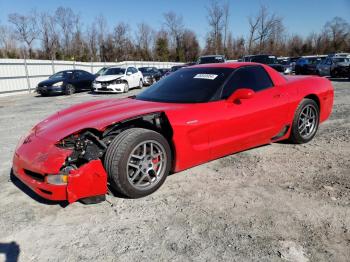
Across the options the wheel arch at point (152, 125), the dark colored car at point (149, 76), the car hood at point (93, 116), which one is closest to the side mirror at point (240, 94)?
the car hood at point (93, 116)

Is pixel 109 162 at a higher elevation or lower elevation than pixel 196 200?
higher

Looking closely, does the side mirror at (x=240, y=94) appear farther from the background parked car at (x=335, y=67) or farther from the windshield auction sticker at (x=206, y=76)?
the background parked car at (x=335, y=67)

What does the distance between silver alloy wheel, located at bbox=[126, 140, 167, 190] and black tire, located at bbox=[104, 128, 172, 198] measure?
43 mm

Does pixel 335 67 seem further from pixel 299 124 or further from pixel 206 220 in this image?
pixel 206 220

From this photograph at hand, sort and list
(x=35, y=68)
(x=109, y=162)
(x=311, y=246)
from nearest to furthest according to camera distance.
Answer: (x=311, y=246), (x=109, y=162), (x=35, y=68)

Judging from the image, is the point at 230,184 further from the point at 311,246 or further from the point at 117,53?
the point at 117,53

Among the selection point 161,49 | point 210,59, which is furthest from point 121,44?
point 210,59

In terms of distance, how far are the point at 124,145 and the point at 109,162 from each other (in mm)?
219

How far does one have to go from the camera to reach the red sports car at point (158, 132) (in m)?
2.96

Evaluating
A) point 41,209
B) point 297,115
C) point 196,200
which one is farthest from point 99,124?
point 297,115

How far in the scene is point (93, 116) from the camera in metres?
3.45

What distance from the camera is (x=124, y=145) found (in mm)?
3064

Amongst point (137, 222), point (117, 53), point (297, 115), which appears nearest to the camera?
point (137, 222)

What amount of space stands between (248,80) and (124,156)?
7.04 ft
